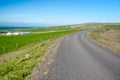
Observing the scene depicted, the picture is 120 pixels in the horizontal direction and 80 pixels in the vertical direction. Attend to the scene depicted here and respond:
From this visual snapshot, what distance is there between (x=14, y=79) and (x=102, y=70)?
578 centimetres

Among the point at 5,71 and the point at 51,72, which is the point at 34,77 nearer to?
the point at 51,72

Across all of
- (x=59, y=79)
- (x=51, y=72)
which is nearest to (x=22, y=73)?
(x=51, y=72)

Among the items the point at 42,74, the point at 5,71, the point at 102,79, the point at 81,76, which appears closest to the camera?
the point at 102,79

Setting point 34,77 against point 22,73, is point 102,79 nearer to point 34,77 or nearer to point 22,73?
point 34,77

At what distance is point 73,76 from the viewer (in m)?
10.6

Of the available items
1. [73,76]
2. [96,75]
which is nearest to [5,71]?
[73,76]

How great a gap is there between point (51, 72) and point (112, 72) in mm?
4017

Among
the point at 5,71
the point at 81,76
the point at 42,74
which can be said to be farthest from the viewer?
the point at 5,71

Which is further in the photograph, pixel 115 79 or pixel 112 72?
pixel 112 72

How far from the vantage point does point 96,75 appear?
1073cm

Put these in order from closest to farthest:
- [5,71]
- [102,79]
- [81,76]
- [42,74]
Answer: [102,79] → [81,76] → [42,74] → [5,71]

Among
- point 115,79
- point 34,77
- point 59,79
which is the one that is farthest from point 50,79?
point 115,79

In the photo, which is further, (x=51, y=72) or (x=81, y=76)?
(x=51, y=72)

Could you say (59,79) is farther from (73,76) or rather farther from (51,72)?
(51,72)
